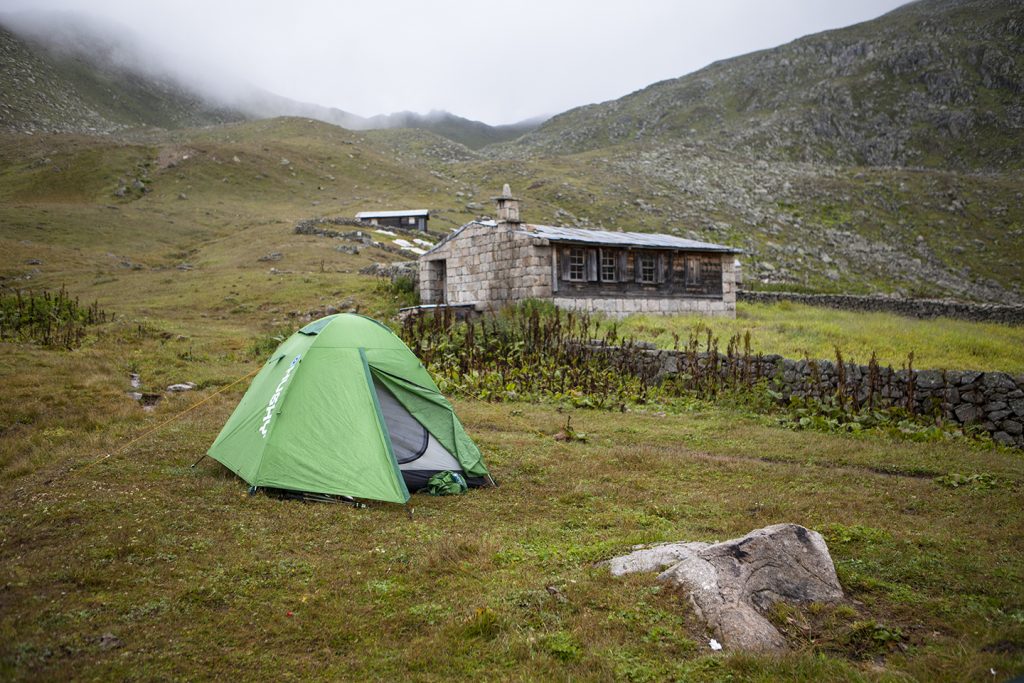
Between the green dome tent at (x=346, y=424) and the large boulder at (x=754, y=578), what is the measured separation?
3608 mm

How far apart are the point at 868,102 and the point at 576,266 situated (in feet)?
291

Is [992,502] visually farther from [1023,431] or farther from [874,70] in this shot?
[874,70]

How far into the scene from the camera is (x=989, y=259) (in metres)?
54.2

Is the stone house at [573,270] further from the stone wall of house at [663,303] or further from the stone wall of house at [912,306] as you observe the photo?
the stone wall of house at [912,306]

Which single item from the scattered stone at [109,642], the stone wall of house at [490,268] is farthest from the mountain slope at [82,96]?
the scattered stone at [109,642]

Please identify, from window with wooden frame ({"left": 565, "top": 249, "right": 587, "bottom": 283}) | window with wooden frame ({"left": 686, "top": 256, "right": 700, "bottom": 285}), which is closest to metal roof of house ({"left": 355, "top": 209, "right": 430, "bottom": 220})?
window with wooden frame ({"left": 686, "top": 256, "right": 700, "bottom": 285})

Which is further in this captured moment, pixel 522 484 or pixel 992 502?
pixel 522 484

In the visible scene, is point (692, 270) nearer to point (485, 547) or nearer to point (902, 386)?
point (902, 386)

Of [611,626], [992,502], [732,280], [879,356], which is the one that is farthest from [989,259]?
[611,626]

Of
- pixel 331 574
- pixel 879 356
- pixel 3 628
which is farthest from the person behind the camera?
pixel 879 356

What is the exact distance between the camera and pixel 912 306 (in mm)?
33344

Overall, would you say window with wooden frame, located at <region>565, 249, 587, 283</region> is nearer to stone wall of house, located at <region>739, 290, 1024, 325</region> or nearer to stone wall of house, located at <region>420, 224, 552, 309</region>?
stone wall of house, located at <region>420, 224, 552, 309</region>

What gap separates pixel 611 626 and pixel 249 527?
13.1ft

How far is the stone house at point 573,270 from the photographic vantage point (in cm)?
2628
